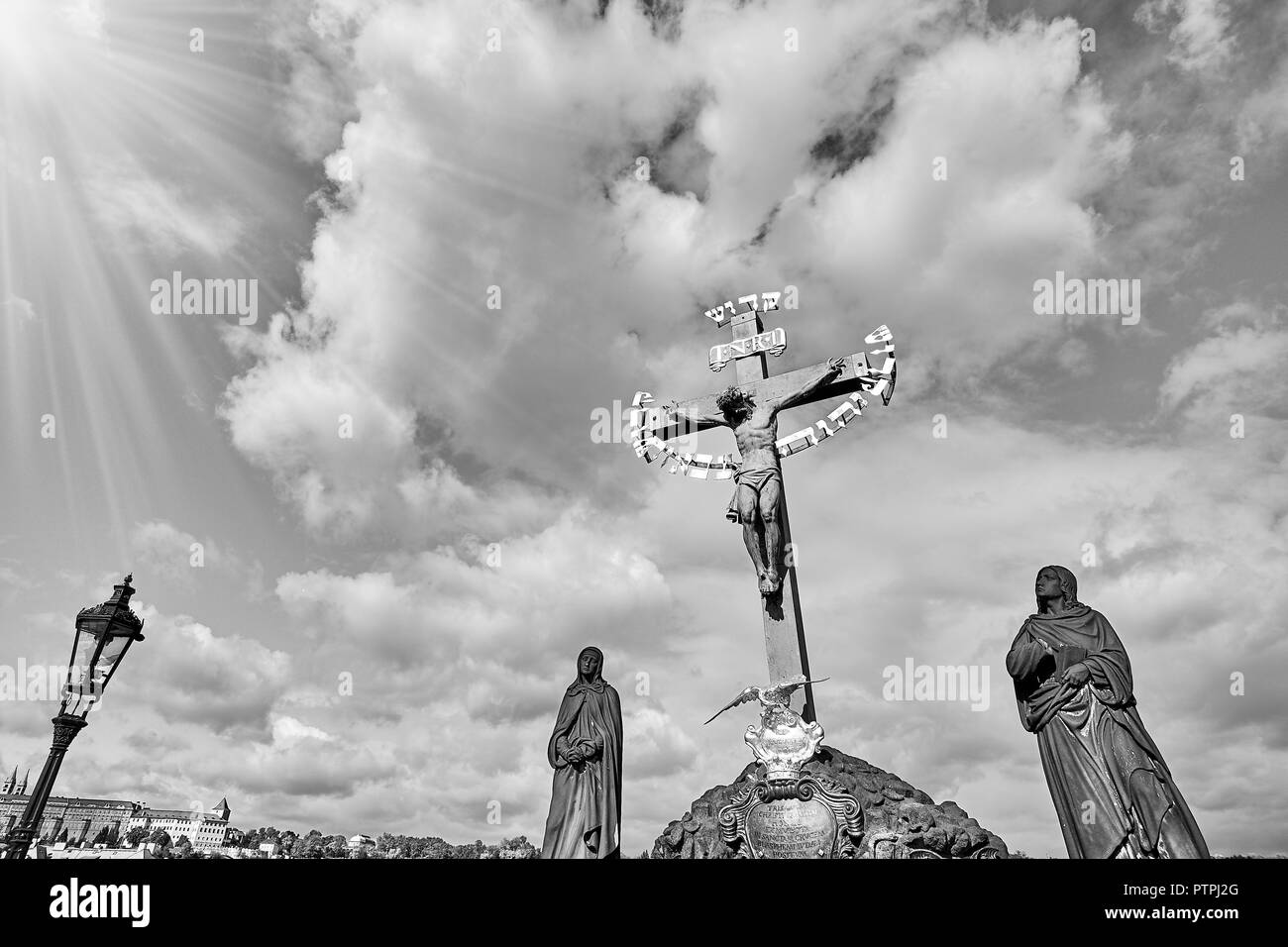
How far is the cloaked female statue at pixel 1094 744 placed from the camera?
6.30 meters

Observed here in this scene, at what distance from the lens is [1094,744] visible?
6.70 metres

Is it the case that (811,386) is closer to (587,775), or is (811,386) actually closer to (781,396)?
(781,396)

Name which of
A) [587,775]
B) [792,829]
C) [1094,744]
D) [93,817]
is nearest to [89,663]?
[587,775]

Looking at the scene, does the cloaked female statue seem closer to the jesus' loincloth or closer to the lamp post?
the jesus' loincloth

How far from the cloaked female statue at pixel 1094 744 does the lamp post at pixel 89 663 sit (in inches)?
348

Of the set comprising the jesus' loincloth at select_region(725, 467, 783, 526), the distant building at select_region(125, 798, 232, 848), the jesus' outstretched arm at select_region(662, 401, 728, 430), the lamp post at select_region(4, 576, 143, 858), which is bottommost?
the distant building at select_region(125, 798, 232, 848)

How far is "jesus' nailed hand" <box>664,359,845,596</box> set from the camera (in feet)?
38.0

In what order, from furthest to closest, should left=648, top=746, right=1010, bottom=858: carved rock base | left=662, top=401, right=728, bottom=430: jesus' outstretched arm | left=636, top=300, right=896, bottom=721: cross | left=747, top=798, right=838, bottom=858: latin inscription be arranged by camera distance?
left=662, top=401, right=728, bottom=430: jesus' outstretched arm < left=636, top=300, right=896, bottom=721: cross < left=747, top=798, right=838, bottom=858: latin inscription < left=648, top=746, right=1010, bottom=858: carved rock base

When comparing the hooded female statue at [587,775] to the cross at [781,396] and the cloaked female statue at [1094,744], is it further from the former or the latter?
the cloaked female statue at [1094,744]

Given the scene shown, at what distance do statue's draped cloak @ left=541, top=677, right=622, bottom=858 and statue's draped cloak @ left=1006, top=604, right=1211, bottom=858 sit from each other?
4739 millimetres

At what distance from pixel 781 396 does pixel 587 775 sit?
6682 millimetres

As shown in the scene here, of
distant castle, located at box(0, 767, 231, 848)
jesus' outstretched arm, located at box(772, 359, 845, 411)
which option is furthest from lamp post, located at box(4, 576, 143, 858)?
jesus' outstretched arm, located at box(772, 359, 845, 411)
